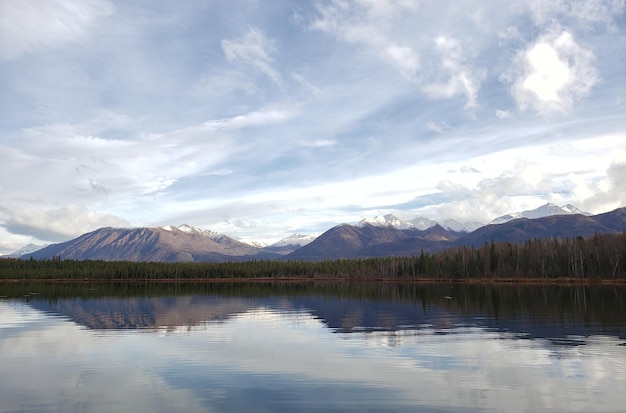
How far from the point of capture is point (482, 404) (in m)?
23.2

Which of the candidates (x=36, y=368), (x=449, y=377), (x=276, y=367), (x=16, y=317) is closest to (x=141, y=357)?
(x=36, y=368)

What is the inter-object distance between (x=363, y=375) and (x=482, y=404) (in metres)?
7.96

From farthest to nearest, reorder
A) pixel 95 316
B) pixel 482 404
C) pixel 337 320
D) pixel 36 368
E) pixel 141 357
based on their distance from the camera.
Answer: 1. pixel 95 316
2. pixel 337 320
3. pixel 141 357
4. pixel 36 368
5. pixel 482 404

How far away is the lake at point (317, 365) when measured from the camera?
2370cm

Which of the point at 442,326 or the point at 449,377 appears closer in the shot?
the point at 449,377

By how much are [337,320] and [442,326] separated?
14.5 meters

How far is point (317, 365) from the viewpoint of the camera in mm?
32656

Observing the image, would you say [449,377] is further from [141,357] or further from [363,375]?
[141,357]

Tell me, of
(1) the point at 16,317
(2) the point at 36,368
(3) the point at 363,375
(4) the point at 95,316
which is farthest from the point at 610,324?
(1) the point at 16,317

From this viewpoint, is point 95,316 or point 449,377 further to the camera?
point 95,316

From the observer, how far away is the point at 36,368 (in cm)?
3206

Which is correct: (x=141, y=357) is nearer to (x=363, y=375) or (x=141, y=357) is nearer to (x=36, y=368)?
(x=36, y=368)

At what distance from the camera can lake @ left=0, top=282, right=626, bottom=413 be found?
77.8 feet

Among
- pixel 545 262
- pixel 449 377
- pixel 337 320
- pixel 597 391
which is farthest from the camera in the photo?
pixel 545 262
